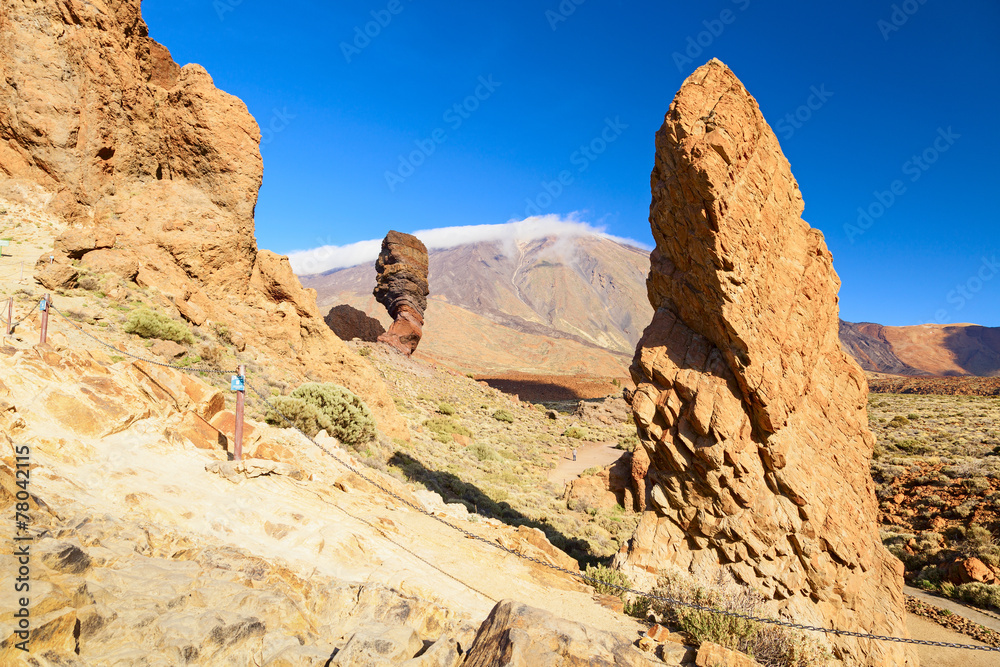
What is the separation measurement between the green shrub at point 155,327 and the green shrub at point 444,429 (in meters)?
10.7

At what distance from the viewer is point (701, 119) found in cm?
735

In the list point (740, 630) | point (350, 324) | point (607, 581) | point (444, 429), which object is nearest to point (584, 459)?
point (444, 429)

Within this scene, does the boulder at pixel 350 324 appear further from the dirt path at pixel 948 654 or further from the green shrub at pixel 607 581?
the dirt path at pixel 948 654

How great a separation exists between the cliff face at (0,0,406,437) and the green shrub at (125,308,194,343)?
57.0 inches

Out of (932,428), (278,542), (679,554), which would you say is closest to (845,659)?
(679,554)

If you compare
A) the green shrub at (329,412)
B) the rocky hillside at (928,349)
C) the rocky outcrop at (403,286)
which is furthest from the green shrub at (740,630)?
the rocky hillside at (928,349)

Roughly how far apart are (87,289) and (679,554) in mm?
14314

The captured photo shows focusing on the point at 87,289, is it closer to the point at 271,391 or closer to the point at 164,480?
the point at 271,391

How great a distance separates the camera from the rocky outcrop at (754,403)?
22.1 ft

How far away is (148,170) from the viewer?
1449 centimetres

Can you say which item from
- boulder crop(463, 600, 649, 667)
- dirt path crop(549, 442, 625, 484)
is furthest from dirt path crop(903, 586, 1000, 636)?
boulder crop(463, 600, 649, 667)

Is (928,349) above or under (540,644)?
above

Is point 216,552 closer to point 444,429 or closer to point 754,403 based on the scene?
point 754,403

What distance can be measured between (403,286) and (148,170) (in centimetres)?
2179
